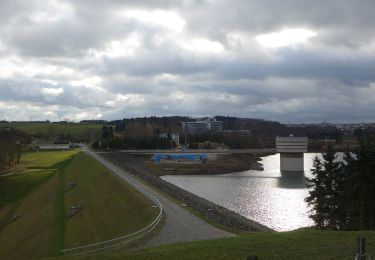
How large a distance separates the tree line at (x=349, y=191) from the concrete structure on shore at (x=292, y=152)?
6959 cm

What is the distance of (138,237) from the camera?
25.7 metres

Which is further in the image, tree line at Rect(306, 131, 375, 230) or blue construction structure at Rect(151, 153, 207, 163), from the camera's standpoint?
blue construction structure at Rect(151, 153, 207, 163)

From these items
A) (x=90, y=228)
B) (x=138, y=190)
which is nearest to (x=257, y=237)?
(x=90, y=228)

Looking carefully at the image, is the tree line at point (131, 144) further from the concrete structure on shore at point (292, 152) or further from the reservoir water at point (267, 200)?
the reservoir water at point (267, 200)

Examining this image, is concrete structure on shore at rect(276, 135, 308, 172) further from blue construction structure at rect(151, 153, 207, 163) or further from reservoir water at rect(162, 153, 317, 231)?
reservoir water at rect(162, 153, 317, 231)

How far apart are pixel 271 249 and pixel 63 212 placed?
32.6 meters

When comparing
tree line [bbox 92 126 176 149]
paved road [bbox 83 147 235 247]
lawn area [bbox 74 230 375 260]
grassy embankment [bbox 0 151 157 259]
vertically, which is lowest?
grassy embankment [bbox 0 151 157 259]

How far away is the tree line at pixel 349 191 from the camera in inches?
1037

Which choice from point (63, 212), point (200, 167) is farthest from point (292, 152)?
point (63, 212)

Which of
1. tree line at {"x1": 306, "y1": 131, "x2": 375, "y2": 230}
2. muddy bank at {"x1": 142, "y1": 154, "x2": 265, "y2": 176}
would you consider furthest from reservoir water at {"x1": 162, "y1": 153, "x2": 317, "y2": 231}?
muddy bank at {"x1": 142, "y1": 154, "x2": 265, "y2": 176}

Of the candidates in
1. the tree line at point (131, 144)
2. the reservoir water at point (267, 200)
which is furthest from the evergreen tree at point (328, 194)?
the tree line at point (131, 144)

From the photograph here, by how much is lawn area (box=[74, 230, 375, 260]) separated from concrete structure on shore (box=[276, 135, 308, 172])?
82.1 metres

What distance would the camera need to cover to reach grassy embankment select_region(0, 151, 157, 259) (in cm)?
3434

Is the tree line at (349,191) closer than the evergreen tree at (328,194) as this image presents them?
Yes
